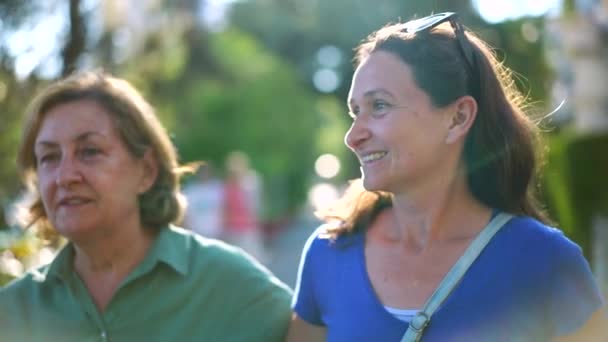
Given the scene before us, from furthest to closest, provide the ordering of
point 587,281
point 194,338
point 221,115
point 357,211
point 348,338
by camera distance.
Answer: point 221,115 < point 194,338 < point 357,211 < point 348,338 < point 587,281

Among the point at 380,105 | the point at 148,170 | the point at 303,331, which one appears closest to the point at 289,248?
the point at 148,170

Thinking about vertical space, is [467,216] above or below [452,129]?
below

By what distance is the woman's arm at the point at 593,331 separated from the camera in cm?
301

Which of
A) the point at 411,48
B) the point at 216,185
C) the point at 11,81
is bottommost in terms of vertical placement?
the point at 216,185

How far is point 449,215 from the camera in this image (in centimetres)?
328

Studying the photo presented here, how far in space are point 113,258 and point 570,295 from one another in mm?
1734

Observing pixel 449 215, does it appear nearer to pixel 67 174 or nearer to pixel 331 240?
pixel 331 240

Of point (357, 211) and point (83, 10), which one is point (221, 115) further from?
point (357, 211)

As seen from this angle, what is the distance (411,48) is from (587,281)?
2.79ft

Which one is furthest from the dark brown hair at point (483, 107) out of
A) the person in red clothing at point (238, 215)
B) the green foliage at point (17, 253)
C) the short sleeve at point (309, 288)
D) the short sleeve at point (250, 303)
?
the person in red clothing at point (238, 215)

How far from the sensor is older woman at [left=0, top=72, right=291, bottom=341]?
3838 mm

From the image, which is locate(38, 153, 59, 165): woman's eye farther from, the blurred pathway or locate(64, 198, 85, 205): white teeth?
the blurred pathway

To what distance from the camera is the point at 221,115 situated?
31.7m

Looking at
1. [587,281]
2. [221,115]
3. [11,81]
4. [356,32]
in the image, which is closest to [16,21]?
[11,81]
